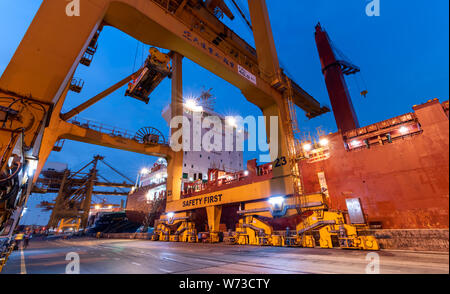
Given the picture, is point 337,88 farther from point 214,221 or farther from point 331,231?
point 214,221

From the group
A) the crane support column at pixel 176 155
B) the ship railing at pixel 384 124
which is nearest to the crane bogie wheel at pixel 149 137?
the crane support column at pixel 176 155

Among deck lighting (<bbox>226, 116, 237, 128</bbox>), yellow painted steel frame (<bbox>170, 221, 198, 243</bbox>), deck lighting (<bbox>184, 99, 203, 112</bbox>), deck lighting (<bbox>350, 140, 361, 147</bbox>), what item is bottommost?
yellow painted steel frame (<bbox>170, 221, 198, 243</bbox>)

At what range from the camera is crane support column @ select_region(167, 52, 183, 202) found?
55.6 ft

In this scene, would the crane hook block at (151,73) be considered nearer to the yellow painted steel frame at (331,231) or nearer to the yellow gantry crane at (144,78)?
the yellow gantry crane at (144,78)

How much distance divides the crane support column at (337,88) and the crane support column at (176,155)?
15.3 m

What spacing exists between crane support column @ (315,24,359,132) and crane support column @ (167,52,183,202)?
604 inches

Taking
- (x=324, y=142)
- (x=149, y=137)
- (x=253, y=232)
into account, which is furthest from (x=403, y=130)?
(x=149, y=137)

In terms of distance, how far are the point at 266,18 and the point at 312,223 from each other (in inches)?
474

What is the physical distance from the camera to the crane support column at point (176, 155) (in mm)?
16953

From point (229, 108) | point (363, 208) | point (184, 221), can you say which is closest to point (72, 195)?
point (184, 221)

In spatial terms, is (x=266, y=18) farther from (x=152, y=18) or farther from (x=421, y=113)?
(x=421, y=113)

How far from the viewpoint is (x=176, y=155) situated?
18.4 metres

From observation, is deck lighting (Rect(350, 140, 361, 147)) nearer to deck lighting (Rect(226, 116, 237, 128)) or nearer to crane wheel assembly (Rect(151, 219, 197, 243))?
crane wheel assembly (Rect(151, 219, 197, 243))

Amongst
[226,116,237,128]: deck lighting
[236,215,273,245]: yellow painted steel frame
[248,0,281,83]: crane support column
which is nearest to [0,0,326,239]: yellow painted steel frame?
[248,0,281,83]: crane support column
